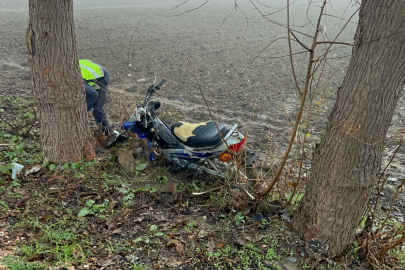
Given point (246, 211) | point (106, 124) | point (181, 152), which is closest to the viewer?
point (246, 211)

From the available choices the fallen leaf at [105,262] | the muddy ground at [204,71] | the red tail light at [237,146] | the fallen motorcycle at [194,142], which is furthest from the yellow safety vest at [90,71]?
the fallen leaf at [105,262]

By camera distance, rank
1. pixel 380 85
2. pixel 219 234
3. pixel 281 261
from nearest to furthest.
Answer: pixel 380 85 → pixel 281 261 → pixel 219 234

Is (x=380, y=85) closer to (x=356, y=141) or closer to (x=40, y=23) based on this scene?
(x=356, y=141)

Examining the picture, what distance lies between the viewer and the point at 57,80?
3.68 m

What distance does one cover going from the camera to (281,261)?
280cm

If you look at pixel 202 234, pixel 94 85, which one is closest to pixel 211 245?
pixel 202 234

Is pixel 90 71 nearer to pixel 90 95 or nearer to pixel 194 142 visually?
pixel 90 95

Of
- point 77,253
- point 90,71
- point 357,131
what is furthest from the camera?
point 90,71

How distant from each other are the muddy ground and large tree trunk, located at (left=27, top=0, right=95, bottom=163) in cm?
115

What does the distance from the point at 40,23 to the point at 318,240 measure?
3518mm

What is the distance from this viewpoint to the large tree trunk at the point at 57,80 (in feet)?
11.6

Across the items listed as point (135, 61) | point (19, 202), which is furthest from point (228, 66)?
point (19, 202)

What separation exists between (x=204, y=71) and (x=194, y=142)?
603 cm

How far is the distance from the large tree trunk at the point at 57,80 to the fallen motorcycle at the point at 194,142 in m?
0.71
